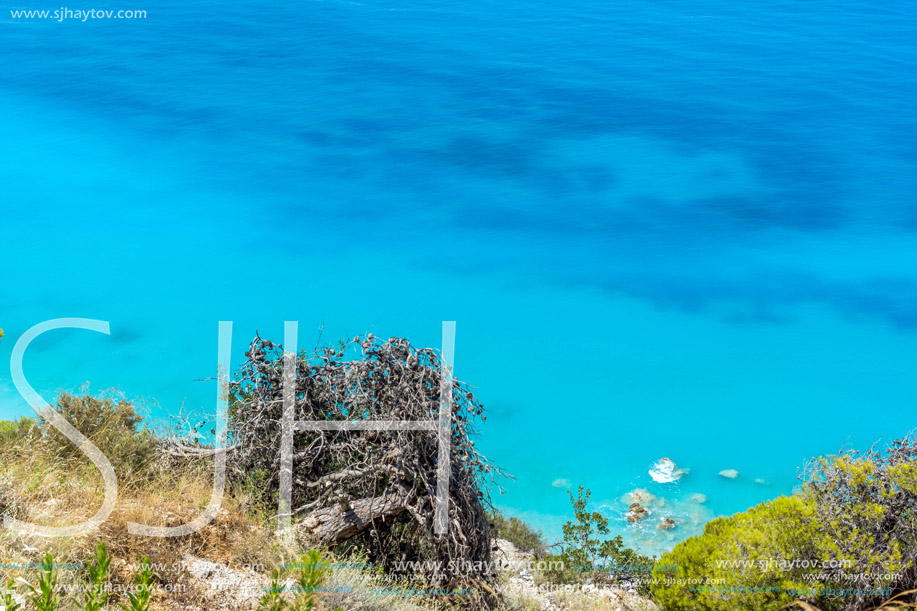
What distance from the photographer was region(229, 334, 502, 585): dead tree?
18.1ft

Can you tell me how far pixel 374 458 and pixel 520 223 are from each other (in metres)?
14.5

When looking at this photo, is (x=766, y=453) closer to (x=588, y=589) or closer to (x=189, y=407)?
(x=588, y=589)

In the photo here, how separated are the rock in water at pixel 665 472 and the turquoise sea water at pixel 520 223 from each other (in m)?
0.14

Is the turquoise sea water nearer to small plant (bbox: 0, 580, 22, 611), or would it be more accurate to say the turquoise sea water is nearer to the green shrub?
the green shrub

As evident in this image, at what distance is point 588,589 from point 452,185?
1573cm

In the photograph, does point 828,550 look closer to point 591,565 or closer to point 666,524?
point 591,565

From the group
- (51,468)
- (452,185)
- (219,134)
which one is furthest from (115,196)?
(51,468)

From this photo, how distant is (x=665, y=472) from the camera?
11703 millimetres

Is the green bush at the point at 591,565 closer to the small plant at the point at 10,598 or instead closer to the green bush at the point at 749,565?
the green bush at the point at 749,565

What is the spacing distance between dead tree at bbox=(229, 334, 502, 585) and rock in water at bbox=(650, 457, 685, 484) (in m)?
6.36

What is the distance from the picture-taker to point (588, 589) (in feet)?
22.6

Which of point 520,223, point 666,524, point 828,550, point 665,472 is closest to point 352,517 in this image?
point 828,550

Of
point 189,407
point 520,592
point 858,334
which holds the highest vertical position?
point 858,334

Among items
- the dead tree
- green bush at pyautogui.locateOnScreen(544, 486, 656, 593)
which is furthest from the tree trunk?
green bush at pyautogui.locateOnScreen(544, 486, 656, 593)
